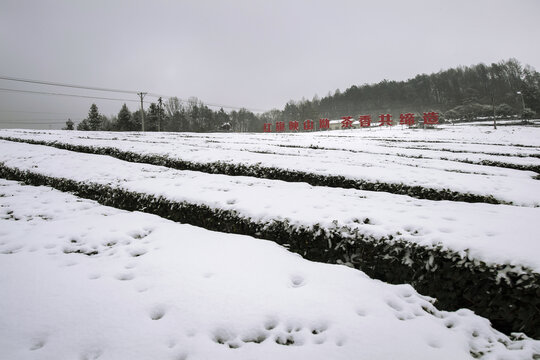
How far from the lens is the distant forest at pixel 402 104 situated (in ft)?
193

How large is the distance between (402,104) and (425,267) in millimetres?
112232

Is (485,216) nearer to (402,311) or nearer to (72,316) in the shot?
(402,311)

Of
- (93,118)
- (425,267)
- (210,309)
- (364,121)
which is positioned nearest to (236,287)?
(210,309)

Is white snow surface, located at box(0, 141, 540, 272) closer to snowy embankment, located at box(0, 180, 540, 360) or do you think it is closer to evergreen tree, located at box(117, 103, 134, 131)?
snowy embankment, located at box(0, 180, 540, 360)

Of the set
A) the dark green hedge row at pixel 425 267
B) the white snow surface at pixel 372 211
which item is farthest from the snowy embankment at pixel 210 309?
the white snow surface at pixel 372 211

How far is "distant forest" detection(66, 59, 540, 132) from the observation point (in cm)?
5884

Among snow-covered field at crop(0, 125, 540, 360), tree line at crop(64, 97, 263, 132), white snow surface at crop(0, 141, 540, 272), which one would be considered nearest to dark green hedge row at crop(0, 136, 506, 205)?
white snow surface at crop(0, 141, 540, 272)

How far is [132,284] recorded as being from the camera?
2.98 m

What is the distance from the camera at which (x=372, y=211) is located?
14.3ft

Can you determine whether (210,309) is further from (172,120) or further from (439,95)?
(439,95)

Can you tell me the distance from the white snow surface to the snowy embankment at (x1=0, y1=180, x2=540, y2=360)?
0.73 meters

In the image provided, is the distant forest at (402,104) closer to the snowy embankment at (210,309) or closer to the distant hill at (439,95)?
the distant hill at (439,95)

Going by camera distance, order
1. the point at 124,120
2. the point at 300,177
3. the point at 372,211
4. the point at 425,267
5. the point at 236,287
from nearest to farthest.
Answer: the point at 236,287
the point at 425,267
the point at 372,211
the point at 300,177
the point at 124,120

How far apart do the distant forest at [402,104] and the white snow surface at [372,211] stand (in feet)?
185
